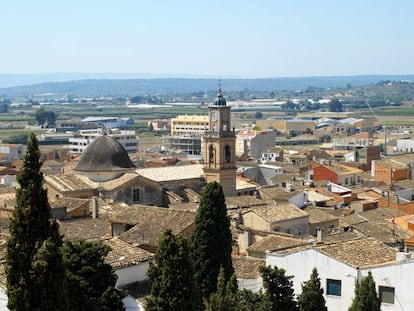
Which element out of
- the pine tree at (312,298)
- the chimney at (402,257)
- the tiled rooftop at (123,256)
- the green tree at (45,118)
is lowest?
the green tree at (45,118)

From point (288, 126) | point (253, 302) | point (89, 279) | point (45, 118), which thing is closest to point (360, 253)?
point (253, 302)

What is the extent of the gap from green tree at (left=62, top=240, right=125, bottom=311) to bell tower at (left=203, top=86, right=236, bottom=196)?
3577 centimetres

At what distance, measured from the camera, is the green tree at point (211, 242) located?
Result: 81.8ft

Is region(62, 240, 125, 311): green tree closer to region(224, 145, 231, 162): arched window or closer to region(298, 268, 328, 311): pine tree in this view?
region(298, 268, 328, 311): pine tree

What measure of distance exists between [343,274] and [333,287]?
48cm

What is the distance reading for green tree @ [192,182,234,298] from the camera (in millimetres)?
24922

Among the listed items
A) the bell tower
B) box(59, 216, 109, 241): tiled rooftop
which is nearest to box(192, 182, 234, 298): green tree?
box(59, 216, 109, 241): tiled rooftop

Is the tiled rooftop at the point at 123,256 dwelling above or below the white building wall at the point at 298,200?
above

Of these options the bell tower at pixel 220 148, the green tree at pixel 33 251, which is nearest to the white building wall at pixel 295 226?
the bell tower at pixel 220 148

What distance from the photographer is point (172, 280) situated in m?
19.0

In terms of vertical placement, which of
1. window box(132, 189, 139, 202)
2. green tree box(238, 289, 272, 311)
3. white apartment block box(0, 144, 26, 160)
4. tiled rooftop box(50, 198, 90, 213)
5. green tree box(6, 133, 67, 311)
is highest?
green tree box(6, 133, 67, 311)

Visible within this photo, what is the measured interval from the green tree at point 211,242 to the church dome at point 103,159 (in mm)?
22888

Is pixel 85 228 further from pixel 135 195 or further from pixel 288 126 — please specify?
pixel 288 126

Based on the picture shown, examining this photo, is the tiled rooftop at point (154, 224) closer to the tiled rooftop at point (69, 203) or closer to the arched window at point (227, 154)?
the tiled rooftop at point (69, 203)
